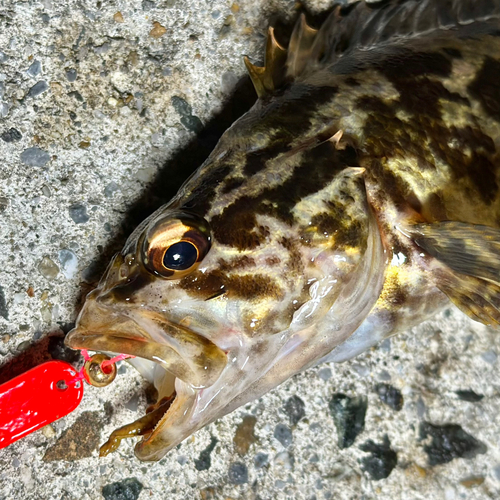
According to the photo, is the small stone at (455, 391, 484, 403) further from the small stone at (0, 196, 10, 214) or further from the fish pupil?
the small stone at (0, 196, 10, 214)

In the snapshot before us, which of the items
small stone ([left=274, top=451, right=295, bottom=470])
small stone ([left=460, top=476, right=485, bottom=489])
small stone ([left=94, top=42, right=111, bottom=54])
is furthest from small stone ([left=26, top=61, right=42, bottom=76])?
small stone ([left=460, top=476, right=485, bottom=489])

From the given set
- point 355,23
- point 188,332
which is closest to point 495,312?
point 188,332

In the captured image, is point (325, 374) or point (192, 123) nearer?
point (192, 123)

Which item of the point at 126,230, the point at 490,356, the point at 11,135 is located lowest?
the point at 490,356

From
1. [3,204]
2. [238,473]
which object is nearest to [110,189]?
[3,204]

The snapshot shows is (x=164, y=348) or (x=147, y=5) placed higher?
(x=147, y=5)

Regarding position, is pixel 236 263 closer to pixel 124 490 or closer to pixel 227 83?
pixel 227 83

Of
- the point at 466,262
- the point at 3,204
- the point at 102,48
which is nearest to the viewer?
the point at 466,262
